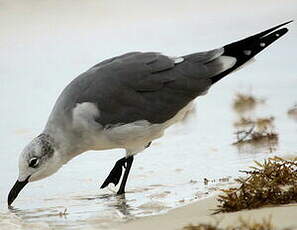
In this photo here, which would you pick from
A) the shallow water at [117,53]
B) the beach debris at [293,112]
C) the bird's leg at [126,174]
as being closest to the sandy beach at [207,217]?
the shallow water at [117,53]

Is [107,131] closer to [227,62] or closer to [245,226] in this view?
[227,62]

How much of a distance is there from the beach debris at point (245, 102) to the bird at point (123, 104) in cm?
191

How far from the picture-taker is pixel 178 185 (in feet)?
21.0

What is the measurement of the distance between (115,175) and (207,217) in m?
2.21

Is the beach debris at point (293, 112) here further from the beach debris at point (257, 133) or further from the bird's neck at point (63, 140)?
the bird's neck at point (63, 140)

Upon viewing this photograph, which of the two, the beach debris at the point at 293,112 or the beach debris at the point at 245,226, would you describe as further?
the beach debris at the point at 293,112

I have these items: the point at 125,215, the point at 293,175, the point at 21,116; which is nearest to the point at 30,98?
the point at 21,116

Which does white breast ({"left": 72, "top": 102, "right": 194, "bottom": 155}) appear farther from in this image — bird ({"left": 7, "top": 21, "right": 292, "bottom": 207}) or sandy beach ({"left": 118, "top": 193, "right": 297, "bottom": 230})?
sandy beach ({"left": 118, "top": 193, "right": 297, "bottom": 230})

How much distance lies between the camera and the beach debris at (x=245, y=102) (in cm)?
884

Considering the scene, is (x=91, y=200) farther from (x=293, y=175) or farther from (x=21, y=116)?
(x=21, y=116)

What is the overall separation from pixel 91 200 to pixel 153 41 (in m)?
6.18

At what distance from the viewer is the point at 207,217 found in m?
4.59

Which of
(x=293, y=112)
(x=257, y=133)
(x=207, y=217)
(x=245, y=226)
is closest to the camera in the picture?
(x=245, y=226)

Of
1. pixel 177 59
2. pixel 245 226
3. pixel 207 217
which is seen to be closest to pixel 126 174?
pixel 177 59
